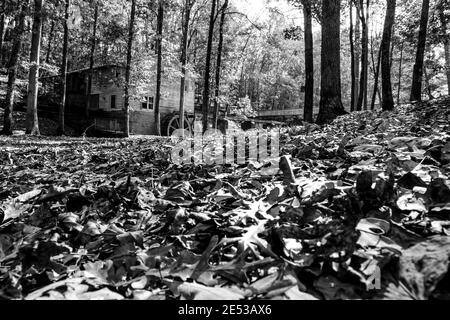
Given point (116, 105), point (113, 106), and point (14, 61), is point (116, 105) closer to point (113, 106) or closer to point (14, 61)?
point (113, 106)

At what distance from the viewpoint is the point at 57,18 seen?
60.0ft

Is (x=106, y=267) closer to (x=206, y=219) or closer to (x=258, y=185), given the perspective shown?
(x=206, y=219)

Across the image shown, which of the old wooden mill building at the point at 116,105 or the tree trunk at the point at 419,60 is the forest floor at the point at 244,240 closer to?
the tree trunk at the point at 419,60

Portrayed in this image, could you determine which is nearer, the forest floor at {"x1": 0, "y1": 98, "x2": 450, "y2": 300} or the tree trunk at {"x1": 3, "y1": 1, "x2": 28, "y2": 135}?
the forest floor at {"x1": 0, "y1": 98, "x2": 450, "y2": 300}

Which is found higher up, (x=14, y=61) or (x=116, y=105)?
(x=14, y=61)

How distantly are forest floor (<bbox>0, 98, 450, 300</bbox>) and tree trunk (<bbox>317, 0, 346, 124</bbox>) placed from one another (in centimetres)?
641

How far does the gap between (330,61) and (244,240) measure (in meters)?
8.13

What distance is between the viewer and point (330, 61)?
8188 millimetres

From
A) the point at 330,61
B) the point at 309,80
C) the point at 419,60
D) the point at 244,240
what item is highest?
the point at 419,60

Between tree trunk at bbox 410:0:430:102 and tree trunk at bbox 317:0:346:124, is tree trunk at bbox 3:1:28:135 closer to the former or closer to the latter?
tree trunk at bbox 317:0:346:124

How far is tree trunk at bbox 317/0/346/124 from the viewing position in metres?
8.02

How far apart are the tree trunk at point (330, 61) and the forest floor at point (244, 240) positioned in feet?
21.0

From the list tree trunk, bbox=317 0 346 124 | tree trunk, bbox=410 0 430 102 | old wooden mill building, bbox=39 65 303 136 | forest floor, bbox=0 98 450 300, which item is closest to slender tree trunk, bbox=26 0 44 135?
old wooden mill building, bbox=39 65 303 136

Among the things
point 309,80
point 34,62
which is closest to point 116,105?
point 34,62
